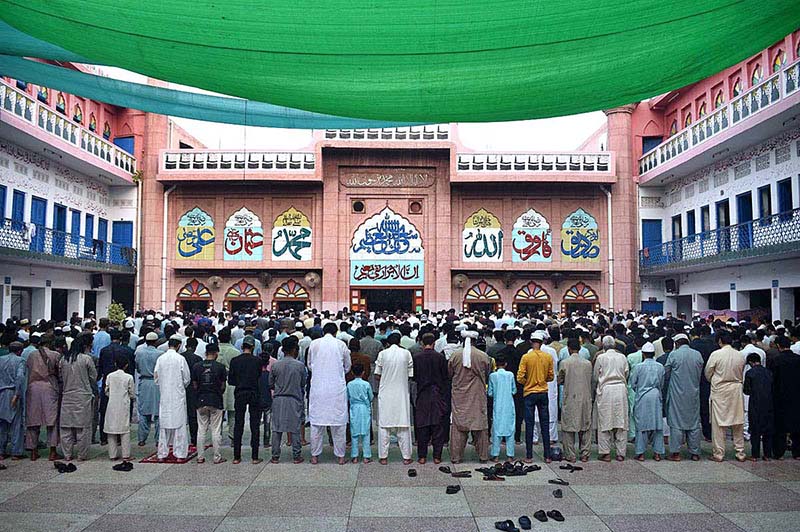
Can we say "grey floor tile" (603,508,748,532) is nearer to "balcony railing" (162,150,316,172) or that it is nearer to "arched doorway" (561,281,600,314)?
"arched doorway" (561,281,600,314)

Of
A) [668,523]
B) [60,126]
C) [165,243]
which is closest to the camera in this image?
[668,523]

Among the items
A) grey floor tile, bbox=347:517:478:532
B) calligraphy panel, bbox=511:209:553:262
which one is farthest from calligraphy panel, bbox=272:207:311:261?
grey floor tile, bbox=347:517:478:532

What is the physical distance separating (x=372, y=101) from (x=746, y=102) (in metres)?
13.9

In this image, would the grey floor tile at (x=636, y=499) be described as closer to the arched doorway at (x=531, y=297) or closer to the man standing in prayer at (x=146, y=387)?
the man standing in prayer at (x=146, y=387)

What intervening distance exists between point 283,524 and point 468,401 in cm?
290

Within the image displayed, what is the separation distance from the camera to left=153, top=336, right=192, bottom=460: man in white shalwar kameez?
755cm

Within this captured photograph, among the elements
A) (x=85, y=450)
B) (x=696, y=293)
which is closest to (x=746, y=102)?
(x=696, y=293)

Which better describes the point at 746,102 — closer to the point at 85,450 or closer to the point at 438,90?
the point at 438,90

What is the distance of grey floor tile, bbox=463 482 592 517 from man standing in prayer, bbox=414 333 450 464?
3.91 ft

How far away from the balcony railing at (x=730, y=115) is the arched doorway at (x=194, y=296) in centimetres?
1574

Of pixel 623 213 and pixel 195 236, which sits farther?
pixel 195 236

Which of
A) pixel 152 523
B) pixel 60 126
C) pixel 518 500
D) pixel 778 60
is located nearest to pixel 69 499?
pixel 152 523

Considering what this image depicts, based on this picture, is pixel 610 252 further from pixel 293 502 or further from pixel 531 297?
pixel 293 502

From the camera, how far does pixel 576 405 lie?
302 inches
